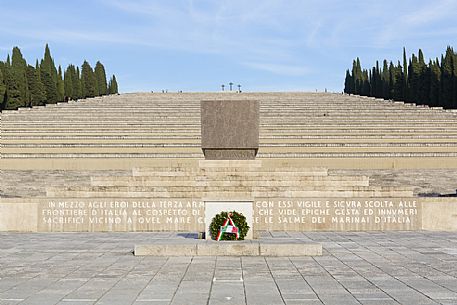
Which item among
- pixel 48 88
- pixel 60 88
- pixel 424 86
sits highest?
pixel 60 88

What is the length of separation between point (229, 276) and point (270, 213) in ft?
23.3

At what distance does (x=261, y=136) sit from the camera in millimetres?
33688

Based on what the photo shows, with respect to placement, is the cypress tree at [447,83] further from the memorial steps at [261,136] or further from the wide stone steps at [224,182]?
the wide stone steps at [224,182]

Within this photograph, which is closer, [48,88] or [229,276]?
[229,276]

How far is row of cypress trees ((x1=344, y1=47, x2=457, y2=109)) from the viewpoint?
6038 cm

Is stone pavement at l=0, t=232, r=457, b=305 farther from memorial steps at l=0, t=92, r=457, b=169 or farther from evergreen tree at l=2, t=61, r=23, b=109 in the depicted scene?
evergreen tree at l=2, t=61, r=23, b=109

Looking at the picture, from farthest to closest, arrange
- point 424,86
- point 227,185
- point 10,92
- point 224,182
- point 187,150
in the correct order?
point 424,86 < point 10,92 < point 187,150 < point 224,182 < point 227,185

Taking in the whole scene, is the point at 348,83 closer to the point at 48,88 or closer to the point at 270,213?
the point at 48,88

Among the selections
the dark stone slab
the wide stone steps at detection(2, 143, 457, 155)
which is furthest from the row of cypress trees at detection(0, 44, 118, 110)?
the dark stone slab

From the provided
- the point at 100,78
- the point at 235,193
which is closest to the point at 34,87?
the point at 100,78

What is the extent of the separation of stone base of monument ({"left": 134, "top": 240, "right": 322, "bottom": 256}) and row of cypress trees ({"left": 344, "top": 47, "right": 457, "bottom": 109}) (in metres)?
53.9

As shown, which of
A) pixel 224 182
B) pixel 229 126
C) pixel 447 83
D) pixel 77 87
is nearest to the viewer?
pixel 224 182

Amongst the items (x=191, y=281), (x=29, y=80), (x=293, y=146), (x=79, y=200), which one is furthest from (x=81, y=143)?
(x=29, y=80)

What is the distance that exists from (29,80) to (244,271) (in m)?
56.2
